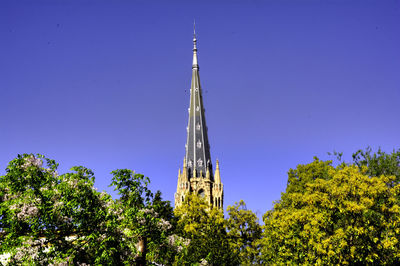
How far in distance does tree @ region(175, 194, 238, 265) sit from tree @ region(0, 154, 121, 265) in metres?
6.42

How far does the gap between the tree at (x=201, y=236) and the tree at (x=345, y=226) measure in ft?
17.7

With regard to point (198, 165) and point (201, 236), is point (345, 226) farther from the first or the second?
point (198, 165)

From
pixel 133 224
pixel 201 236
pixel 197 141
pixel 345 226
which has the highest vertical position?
pixel 197 141

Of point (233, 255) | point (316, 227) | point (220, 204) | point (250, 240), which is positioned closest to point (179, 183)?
point (220, 204)

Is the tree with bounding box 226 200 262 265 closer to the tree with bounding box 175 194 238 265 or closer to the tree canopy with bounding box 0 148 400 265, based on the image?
the tree with bounding box 175 194 238 265

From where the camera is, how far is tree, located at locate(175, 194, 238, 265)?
29.3 m

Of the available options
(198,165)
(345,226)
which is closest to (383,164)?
(345,226)

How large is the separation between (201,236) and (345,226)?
13.6m

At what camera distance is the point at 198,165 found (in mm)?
89875

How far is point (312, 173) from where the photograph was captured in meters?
41.0

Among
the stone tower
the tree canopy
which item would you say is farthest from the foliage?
the stone tower

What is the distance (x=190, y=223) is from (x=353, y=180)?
64.9ft

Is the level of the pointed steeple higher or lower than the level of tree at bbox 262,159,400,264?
higher

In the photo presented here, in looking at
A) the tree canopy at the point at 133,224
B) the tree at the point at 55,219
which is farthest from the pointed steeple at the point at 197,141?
the tree at the point at 55,219
